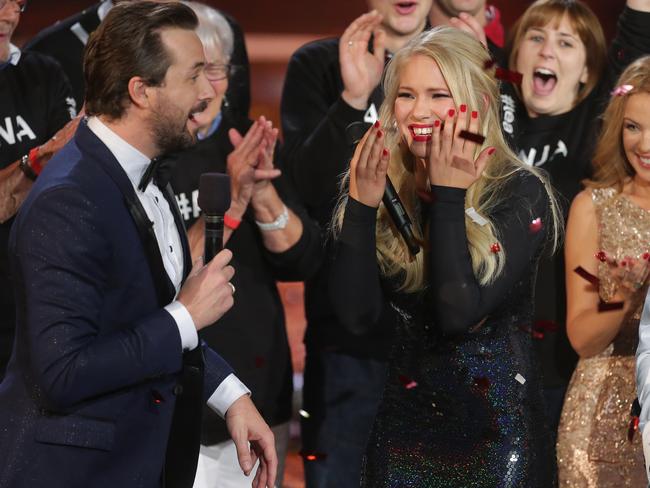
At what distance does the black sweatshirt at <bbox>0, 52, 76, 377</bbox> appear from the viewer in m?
3.04

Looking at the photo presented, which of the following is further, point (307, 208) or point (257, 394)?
point (307, 208)

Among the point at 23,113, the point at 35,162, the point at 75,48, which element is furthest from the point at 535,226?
the point at 75,48

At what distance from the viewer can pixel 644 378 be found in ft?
7.00

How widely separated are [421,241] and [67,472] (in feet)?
2.94

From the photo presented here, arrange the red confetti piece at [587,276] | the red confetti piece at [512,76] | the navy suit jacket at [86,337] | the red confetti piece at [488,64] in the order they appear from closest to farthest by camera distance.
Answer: the navy suit jacket at [86,337] < the red confetti piece at [488,64] < the red confetti piece at [587,276] < the red confetti piece at [512,76]

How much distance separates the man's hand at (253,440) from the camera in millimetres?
2307

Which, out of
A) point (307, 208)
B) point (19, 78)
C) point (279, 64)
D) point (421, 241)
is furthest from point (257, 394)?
point (279, 64)

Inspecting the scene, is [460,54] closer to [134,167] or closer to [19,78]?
[134,167]

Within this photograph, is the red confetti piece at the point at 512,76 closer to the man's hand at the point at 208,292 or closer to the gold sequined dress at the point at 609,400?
the gold sequined dress at the point at 609,400

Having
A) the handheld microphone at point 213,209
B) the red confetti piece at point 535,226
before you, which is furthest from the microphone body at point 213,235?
the red confetti piece at point 535,226

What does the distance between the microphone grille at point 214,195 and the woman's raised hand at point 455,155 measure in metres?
0.44

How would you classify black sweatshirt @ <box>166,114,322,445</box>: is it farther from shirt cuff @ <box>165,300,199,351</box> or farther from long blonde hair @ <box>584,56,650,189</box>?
shirt cuff @ <box>165,300,199,351</box>

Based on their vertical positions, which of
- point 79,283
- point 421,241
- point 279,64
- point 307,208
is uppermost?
point 79,283

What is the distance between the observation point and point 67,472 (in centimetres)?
205
